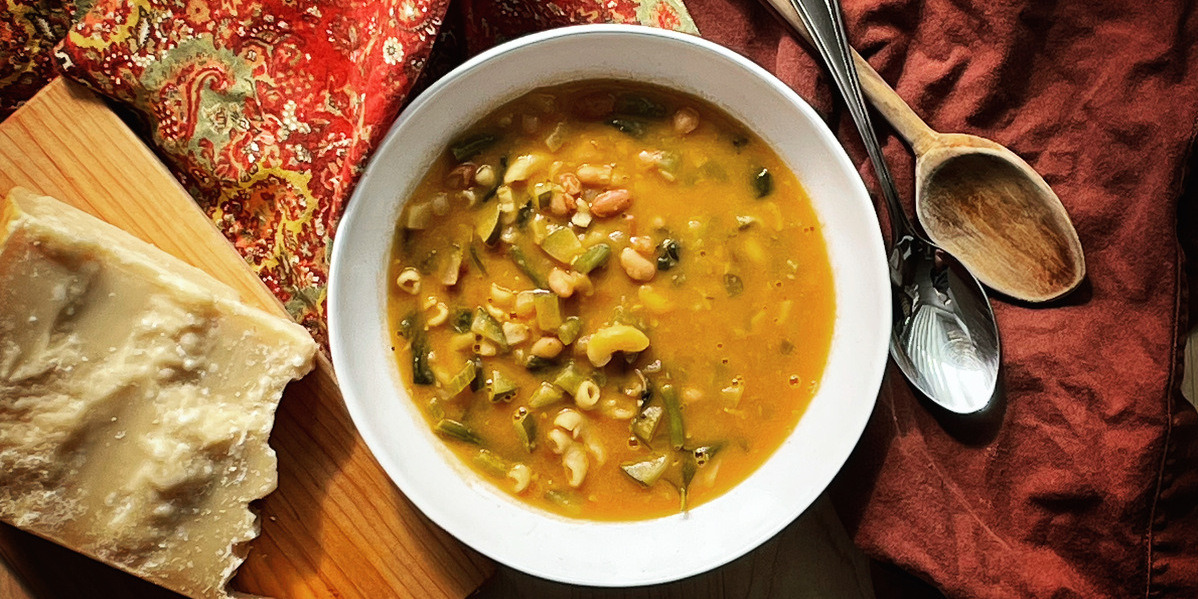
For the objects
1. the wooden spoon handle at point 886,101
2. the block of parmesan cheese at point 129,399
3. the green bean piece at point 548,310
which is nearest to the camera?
the block of parmesan cheese at point 129,399

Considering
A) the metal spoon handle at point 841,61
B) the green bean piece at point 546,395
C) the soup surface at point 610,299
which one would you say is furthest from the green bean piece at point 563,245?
the metal spoon handle at point 841,61

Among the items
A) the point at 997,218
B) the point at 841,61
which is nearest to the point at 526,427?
the point at 841,61

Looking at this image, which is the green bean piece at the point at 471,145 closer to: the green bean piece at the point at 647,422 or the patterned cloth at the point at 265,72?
the patterned cloth at the point at 265,72

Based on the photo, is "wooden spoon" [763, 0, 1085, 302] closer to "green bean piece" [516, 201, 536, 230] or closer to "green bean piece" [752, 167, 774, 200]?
"green bean piece" [752, 167, 774, 200]

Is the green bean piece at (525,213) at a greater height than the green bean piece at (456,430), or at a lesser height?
greater

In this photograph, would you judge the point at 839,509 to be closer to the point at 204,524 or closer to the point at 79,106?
the point at 204,524

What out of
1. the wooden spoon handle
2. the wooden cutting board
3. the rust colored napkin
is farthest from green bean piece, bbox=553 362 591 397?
the wooden spoon handle
